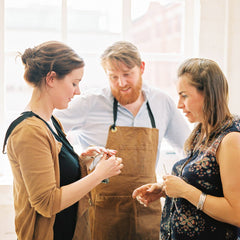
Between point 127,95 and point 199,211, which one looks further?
point 127,95

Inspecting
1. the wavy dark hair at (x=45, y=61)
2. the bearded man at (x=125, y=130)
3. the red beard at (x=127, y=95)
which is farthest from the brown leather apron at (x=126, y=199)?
the wavy dark hair at (x=45, y=61)

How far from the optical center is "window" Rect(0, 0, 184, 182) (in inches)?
103

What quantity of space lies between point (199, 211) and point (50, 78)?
91 centimetres

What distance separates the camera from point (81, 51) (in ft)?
8.83

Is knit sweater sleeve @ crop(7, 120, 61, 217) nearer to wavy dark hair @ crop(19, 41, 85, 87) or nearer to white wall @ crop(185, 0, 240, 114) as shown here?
wavy dark hair @ crop(19, 41, 85, 87)

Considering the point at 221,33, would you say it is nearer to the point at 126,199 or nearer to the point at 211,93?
the point at 211,93

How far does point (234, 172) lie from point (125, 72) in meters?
1.04

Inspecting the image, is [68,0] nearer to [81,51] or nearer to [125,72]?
[81,51]

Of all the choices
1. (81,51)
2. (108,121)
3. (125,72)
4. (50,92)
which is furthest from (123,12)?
(50,92)

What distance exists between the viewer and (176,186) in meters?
1.40

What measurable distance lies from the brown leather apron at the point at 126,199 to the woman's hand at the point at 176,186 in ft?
1.93

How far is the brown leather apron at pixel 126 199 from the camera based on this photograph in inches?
77.2

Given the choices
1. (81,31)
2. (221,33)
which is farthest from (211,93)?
(81,31)

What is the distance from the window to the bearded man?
66 cm
